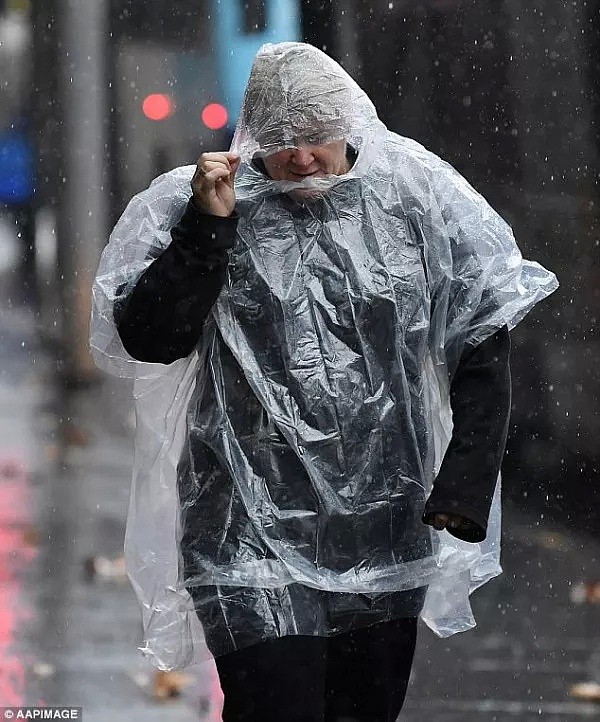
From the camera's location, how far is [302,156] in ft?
8.15

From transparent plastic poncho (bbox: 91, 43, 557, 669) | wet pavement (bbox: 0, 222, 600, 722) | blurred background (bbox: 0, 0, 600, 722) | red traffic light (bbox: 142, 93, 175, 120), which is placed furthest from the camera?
red traffic light (bbox: 142, 93, 175, 120)

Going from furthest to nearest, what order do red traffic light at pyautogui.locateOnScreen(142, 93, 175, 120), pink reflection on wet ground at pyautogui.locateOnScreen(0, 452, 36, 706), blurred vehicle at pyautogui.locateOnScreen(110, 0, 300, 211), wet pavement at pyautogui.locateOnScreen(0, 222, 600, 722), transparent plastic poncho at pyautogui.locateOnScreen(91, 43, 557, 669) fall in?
red traffic light at pyautogui.locateOnScreen(142, 93, 175, 120) → blurred vehicle at pyautogui.locateOnScreen(110, 0, 300, 211) → pink reflection on wet ground at pyautogui.locateOnScreen(0, 452, 36, 706) → wet pavement at pyautogui.locateOnScreen(0, 222, 600, 722) → transparent plastic poncho at pyautogui.locateOnScreen(91, 43, 557, 669)

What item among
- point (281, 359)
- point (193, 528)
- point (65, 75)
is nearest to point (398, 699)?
point (193, 528)

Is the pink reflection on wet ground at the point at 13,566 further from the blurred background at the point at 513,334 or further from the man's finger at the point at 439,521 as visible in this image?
the man's finger at the point at 439,521

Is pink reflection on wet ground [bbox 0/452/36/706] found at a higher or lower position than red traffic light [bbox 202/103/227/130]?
lower

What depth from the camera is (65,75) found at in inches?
379

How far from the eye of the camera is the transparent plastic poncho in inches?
97.5

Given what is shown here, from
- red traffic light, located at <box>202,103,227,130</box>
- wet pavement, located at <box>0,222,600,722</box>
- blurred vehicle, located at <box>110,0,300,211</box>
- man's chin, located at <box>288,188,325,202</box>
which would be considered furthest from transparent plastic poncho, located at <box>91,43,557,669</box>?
red traffic light, located at <box>202,103,227,130</box>

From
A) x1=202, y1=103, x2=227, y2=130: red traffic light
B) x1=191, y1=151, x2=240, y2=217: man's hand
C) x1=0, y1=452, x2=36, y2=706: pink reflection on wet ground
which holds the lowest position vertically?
x1=0, y1=452, x2=36, y2=706: pink reflection on wet ground

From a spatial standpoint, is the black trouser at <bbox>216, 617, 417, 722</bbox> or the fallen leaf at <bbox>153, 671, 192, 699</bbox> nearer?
the black trouser at <bbox>216, 617, 417, 722</bbox>

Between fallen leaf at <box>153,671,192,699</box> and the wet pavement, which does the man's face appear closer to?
the wet pavement

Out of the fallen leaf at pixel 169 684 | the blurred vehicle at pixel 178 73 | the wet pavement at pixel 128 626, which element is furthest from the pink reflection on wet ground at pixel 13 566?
the blurred vehicle at pixel 178 73

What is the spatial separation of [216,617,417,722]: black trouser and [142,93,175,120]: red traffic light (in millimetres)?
6617

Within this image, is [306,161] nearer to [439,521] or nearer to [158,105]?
[439,521]
